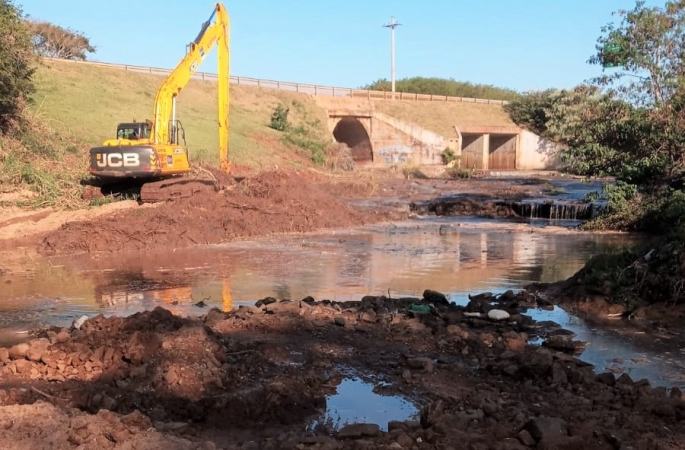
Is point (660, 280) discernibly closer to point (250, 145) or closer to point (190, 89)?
point (250, 145)

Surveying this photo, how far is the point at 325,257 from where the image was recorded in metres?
16.6

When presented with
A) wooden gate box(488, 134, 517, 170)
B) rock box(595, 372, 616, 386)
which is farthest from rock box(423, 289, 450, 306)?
wooden gate box(488, 134, 517, 170)

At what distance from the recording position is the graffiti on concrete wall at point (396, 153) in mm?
54375

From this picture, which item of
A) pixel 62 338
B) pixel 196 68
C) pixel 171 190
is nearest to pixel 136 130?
pixel 171 190

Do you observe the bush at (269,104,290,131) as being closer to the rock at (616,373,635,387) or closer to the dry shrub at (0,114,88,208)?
the dry shrub at (0,114,88,208)

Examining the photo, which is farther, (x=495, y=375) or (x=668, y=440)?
(x=495, y=375)

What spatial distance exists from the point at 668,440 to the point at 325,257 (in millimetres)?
11683

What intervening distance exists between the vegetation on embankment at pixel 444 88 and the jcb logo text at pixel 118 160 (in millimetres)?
64174

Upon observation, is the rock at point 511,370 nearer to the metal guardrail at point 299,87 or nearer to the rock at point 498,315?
the rock at point 498,315

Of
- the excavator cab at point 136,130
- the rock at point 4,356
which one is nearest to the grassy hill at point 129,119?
the excavator cab at point 136,130

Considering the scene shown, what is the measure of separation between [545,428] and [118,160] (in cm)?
1798

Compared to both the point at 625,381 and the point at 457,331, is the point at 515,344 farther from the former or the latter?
the point at 625,381

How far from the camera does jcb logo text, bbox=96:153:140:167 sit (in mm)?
20516

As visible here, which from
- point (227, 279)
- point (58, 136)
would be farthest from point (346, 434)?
point (58, 136)
